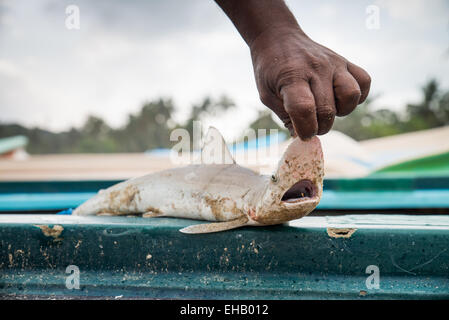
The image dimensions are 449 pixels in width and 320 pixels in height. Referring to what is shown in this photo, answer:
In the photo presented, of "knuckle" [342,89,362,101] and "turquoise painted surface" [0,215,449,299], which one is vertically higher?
"knuckle" [342,89,362,101]

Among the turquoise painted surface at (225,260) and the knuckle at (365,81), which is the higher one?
the knuckle at (365,81)

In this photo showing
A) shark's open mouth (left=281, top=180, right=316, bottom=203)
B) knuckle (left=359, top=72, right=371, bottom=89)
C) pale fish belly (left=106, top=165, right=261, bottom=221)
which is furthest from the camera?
pale fish belly (left=106, top=165, right=261, bottom=221)

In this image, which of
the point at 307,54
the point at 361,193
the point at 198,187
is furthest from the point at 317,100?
the point at 361,193

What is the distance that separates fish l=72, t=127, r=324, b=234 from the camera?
5.72 ft

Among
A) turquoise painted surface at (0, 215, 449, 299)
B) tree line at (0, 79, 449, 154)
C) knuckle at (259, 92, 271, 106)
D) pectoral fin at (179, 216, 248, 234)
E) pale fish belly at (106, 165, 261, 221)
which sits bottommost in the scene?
turquoise painted surface at (0, 215, 449, 299)

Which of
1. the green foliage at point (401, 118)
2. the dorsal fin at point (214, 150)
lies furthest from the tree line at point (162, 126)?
the dorsal fin at point (214, 150)

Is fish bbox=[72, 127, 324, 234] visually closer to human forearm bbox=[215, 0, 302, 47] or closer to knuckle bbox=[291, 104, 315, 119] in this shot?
knuckle bbox=[291, 104, 315, 119]

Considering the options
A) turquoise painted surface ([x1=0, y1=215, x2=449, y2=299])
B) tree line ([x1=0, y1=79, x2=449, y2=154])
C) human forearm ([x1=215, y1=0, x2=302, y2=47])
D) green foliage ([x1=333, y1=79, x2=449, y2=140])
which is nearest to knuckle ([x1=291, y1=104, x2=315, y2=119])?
human forearm ([x1=215, y1=0, x2=302, y2=47])

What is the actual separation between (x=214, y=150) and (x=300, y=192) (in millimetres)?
850

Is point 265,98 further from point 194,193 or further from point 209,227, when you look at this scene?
point 194,193

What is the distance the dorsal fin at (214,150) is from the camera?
8.26 ft

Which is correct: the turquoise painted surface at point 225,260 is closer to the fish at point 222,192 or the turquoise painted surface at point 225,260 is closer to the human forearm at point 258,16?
the fish at point 222,192

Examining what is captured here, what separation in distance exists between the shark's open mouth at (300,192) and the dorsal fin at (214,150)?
2.39ft

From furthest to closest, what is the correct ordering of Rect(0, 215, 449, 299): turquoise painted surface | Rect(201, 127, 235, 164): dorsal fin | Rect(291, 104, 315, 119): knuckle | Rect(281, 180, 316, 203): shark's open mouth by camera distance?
Rect(201, 127, 235, 164): dorsal fin < Rect(281, 180, 316, 203): shark's open mouth < Rect(0, 215, 449, 299): turquoise painted surface < Rect(291, 104, 315, 119): knuckle
